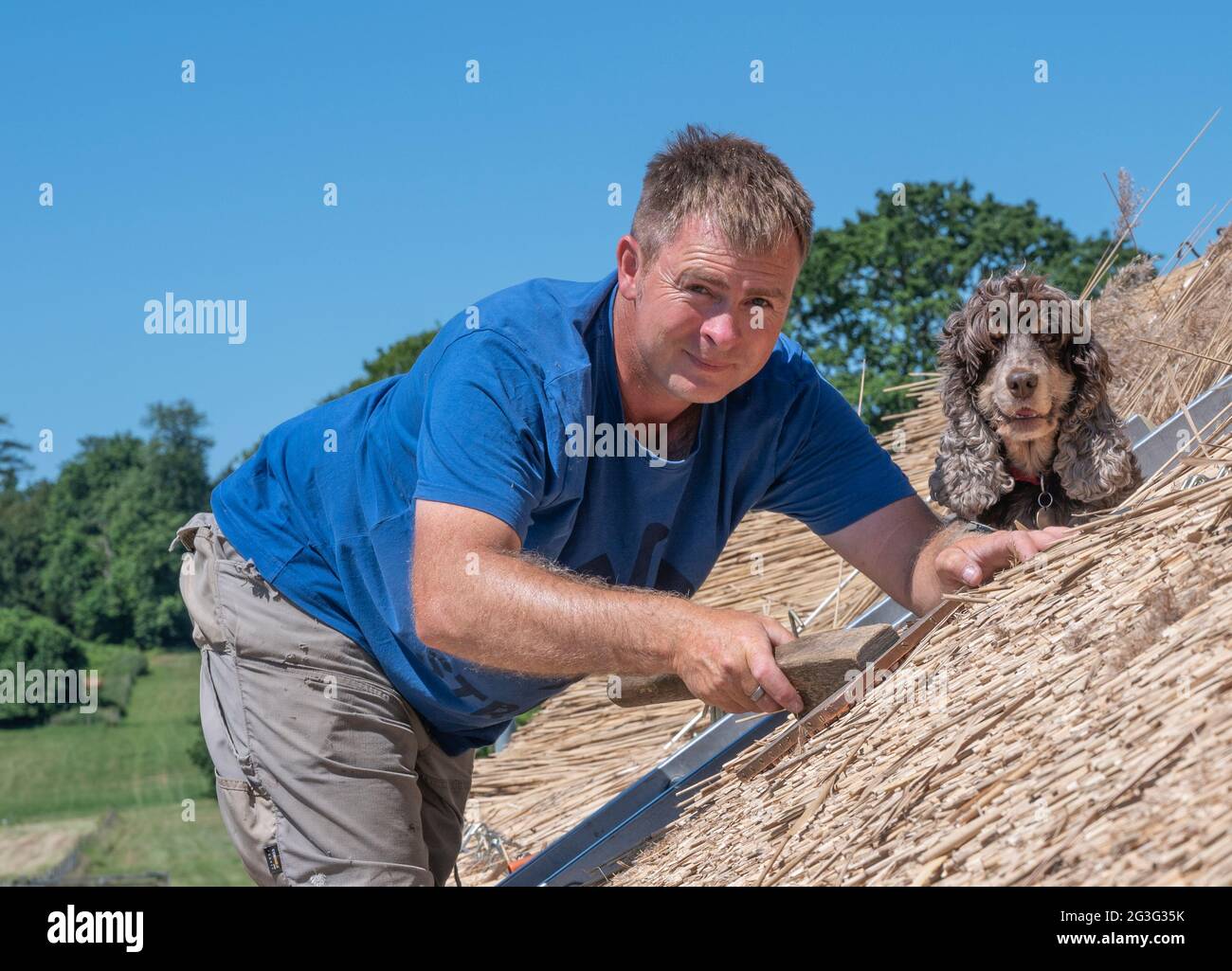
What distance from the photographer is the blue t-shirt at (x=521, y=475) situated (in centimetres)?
268

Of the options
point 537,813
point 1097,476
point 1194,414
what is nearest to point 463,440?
point 1097,476

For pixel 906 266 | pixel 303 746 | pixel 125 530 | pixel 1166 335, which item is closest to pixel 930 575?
pixel 303 746

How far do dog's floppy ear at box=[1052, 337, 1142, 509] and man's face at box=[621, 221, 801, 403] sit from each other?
1015 millimetres

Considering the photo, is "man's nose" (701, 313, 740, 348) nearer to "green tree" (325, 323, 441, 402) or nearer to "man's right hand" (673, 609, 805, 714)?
"man's right hand" (673, 609, 805, 714)

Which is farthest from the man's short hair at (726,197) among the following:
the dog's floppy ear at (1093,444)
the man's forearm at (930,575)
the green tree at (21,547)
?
the green tree at (21,547)

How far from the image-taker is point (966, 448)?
3537mm

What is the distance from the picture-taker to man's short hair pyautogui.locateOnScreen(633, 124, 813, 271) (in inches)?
106

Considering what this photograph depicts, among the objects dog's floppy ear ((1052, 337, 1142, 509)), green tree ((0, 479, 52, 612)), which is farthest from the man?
green tree ((0, 479, 52, 612))

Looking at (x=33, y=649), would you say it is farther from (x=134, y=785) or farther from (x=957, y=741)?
(x=957, y=741)

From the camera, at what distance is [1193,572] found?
2115 mm

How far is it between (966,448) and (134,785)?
1251 inches

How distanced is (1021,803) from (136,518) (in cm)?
4602

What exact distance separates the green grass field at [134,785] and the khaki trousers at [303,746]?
22413 mm
